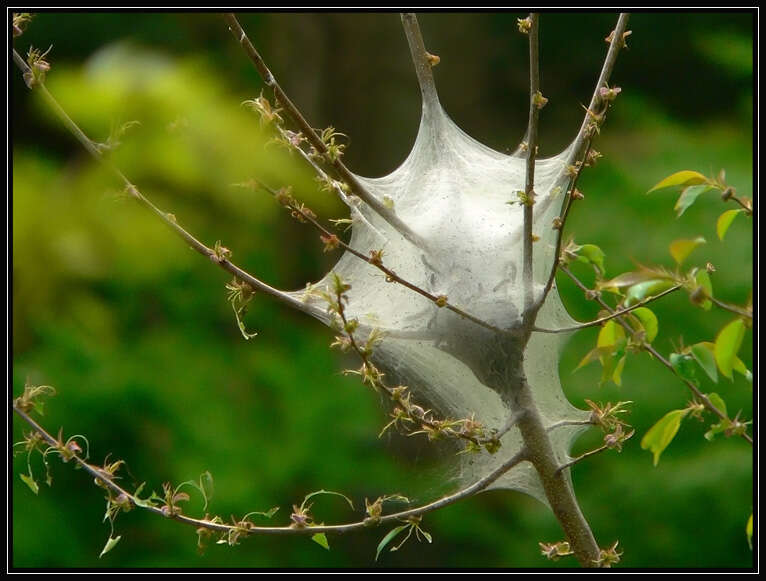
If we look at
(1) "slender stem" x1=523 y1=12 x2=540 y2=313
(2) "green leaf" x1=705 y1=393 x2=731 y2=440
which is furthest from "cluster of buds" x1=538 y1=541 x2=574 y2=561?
(1) "slender stem" x1=523 y1=12 x2=540 y2=313

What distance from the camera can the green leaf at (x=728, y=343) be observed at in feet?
4.39

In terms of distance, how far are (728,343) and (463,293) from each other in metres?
0.71

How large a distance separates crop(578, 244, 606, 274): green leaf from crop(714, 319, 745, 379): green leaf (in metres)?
0.36

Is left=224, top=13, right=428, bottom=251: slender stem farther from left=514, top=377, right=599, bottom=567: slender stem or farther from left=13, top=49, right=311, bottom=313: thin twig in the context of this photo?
left=514, top=377, right=599, bottom=567: slender stem

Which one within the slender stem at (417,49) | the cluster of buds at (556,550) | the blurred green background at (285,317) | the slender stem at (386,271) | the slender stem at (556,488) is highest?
the blurred green background at (285,317)

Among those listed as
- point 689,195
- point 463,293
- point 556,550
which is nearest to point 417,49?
point 463,293

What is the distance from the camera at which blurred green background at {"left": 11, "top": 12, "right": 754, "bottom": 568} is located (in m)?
4.57

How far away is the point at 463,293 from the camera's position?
1965mm

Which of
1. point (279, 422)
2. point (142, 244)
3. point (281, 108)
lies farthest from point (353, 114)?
→ point (281, 108)

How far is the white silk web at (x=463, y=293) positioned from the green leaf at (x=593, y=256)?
180mm

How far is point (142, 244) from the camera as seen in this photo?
482cm

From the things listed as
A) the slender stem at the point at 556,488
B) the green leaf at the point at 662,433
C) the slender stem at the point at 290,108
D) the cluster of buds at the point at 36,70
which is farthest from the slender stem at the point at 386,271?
the cluster of buds at the point at 36,70

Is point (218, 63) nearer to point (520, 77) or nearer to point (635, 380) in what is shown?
point (520, 77)

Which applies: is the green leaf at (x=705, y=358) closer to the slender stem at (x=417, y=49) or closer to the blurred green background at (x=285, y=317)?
the slender stem at (x=417, y=49)
